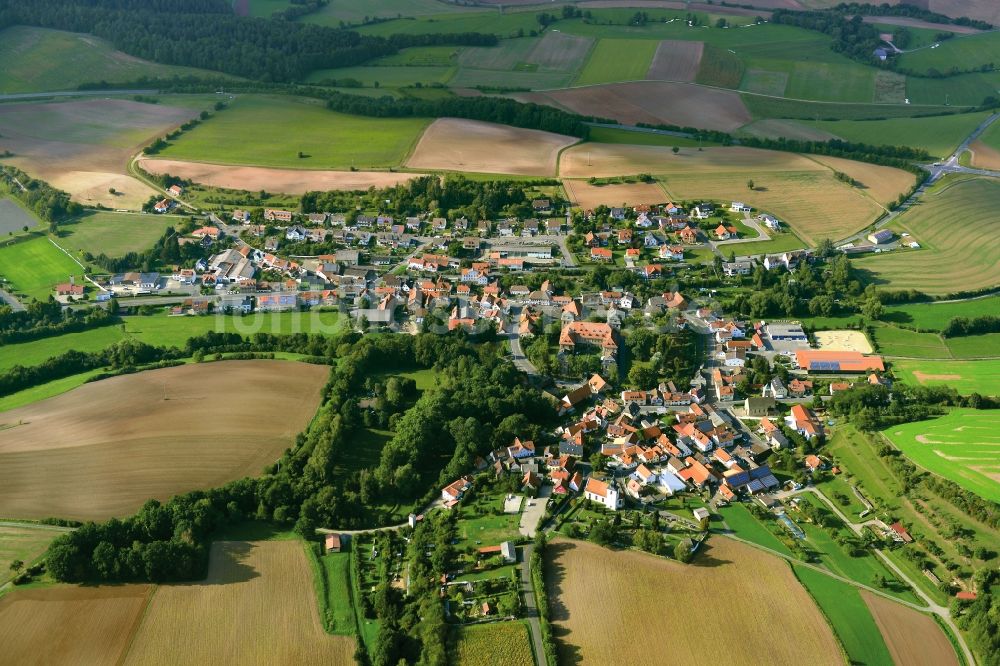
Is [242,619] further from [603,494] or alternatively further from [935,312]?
[935,312]

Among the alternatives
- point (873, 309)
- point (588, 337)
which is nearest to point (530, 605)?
point (588, 337)

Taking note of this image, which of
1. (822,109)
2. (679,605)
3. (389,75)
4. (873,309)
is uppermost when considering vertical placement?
(822,109)

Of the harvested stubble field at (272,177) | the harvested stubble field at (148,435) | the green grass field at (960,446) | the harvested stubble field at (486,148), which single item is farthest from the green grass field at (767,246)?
the harvested stubble field at (148,435)

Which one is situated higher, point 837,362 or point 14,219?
point 837,362

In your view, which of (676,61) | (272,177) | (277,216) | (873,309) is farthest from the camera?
(676,61)

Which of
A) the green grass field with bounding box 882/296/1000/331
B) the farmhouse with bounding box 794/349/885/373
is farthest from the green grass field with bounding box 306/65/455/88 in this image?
the farmhouse with bounding box 794/349/885/373

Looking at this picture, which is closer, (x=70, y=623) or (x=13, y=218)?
(x=70, y=623)
